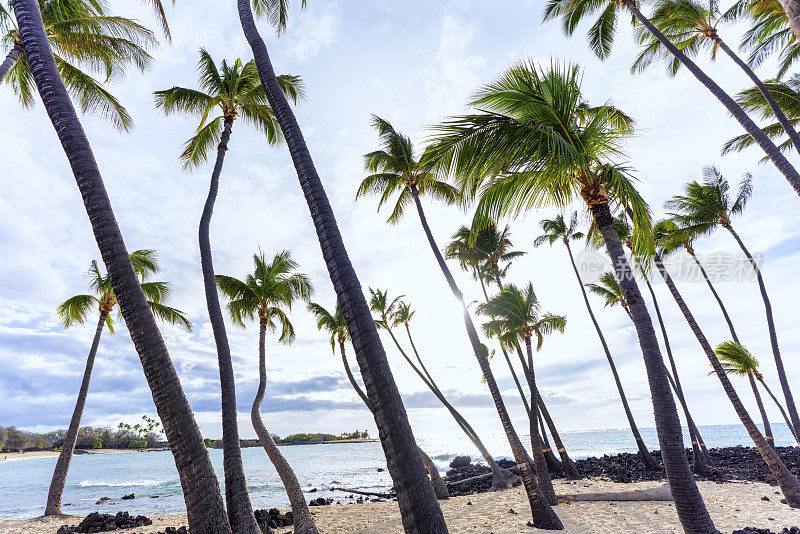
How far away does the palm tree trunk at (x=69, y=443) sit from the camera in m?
12.5

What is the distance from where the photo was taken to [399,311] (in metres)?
22.0

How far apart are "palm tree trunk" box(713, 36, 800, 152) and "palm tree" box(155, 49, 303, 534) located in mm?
12694

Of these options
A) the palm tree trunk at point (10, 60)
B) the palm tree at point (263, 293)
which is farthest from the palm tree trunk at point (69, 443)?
the palm tree trunk at point (10, 60)

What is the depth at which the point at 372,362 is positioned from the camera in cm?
369

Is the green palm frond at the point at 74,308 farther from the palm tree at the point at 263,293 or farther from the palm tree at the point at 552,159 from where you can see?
the palm tree at the point at 552,159

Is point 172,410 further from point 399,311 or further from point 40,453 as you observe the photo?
Result: point 40,453

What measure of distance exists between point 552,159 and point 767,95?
749 cm

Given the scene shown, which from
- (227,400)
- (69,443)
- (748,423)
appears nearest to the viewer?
(227,400)

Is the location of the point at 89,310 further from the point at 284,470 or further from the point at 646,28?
the point at 646,28

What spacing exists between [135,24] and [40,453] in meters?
121

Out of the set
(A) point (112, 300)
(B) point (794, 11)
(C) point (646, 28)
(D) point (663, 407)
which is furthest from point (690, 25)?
(A) point (112, 300)

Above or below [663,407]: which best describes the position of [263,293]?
above

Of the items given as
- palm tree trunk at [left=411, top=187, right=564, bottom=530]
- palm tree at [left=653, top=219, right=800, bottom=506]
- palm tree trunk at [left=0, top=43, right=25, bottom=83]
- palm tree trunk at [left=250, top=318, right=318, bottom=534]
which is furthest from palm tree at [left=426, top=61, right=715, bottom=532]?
palm tree trunk at [left=0, top=43, right=25, bottom=83]

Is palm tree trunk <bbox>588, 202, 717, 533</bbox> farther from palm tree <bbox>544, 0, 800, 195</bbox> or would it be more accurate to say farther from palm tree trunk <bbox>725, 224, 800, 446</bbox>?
palm tree trunk <bbox>725, 224, 800, 446</bbox>
